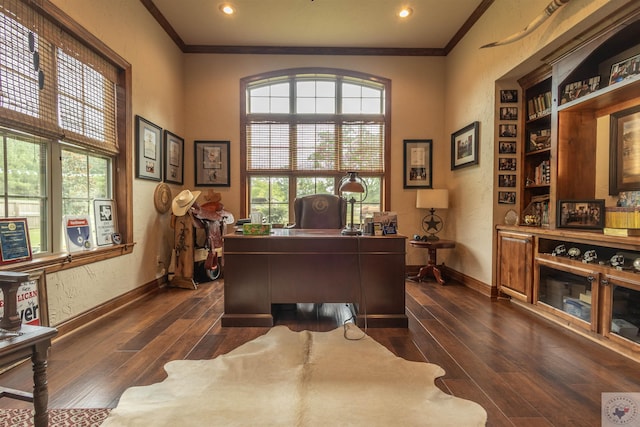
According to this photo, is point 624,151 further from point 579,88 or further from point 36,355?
point 36,355

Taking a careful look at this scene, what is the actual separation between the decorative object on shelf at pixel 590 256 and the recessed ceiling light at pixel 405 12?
340 centimetres

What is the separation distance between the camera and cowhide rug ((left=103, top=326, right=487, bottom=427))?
59.7 inches

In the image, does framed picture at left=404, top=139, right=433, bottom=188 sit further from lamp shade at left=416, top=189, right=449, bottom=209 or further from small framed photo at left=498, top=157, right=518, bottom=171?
small framed photo at left=498, top=157, right=518, bottom=171

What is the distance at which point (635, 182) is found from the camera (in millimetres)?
2572

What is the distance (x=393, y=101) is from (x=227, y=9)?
2.72 metres

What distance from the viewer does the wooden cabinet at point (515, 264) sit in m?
3.18

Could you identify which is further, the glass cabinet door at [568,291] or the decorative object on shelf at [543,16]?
the decorative object on shelf at [543,16]

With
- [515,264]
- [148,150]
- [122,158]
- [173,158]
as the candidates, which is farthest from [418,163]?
[122,158]

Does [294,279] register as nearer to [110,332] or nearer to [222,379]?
[222,379]

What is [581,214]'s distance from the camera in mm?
2732

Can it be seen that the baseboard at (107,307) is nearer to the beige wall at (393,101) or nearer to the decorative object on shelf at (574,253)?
the beige wall at (393,101)

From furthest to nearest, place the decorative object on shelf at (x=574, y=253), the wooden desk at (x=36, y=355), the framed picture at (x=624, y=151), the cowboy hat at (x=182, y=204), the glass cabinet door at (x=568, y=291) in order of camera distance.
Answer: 1. the cowboy hat at (x=182, y=204)
2. the decorative object on shelf at (x=574, y=253)
3. the framed picture at (x=624, y=151)
4. the glass cabinet door at (x=568, y=291)
5. the wooden desk at (x=36, y=355)

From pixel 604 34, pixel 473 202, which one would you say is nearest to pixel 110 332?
pixel 473 202

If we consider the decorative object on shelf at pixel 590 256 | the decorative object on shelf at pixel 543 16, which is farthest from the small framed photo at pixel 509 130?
the decorative object on shelf at pixel 590 256
